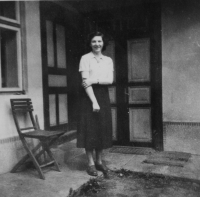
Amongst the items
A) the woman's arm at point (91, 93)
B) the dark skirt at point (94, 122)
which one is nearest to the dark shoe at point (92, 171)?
the dark skirt at point (94, 122)

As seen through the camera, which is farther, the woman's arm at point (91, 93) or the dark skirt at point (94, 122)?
the dark skirt at point (94, 122)

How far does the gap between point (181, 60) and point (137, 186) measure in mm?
2564

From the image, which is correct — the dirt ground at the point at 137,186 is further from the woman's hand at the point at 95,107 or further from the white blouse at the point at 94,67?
the white blouse at the point at 94,67

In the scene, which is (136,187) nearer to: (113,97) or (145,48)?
(113,97)

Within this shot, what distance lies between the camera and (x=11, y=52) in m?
4.62

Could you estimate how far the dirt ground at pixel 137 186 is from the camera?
11.6 feet

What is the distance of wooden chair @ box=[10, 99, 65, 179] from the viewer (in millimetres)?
4074

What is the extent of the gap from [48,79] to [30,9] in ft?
4.31

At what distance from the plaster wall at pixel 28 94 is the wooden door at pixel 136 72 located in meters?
1.58

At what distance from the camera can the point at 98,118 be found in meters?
4.19

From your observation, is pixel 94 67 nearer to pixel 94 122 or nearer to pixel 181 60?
pixel 94 122

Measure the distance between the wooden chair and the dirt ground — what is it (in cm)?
77

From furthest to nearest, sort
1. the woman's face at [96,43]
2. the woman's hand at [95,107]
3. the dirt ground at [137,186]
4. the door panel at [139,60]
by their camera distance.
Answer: the door panel at [139,60], the woman's face at [96,43], the woman's hand at [95,107], the dirt ground at [137,186]

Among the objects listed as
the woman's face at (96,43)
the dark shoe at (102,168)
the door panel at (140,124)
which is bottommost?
the dark shoe at (102,168)
